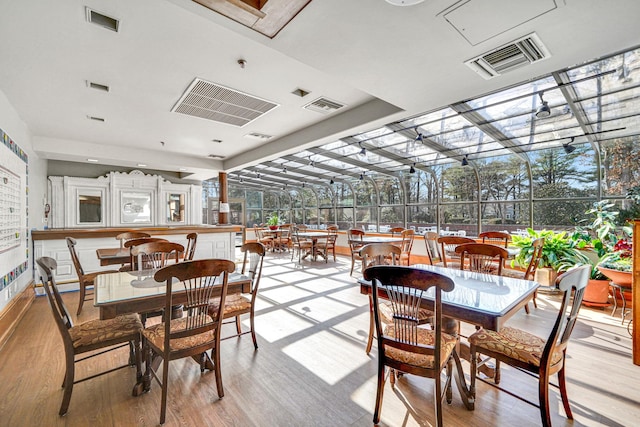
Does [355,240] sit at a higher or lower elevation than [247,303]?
higher

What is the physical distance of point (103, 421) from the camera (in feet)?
5.72

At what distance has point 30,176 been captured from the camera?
4777mm

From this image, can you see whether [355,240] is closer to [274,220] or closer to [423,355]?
[423,355]

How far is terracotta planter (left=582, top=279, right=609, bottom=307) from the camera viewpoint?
3742 millimetres

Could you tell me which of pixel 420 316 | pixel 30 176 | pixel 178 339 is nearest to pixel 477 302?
pixel 420 316

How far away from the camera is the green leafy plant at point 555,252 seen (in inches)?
164

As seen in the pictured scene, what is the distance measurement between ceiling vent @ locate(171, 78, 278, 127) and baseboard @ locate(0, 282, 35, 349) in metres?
3.04

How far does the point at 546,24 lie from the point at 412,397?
2.81 meters

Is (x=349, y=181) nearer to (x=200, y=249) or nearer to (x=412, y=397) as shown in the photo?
(x=200, y=249)

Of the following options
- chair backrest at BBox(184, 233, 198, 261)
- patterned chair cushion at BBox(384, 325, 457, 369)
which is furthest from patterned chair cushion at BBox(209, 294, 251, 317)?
chair backrest at BBox(184, 233, 198, 261)

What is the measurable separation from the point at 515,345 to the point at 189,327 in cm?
212

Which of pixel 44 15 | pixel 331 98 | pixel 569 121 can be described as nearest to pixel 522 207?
pixel 569 121

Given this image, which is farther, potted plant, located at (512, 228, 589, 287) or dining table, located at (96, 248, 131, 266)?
potted plant, located at (512, 228, 589, 287)

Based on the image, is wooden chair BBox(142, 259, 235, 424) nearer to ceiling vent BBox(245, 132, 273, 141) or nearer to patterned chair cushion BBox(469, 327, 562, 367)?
patterned chair cushion BBox(469, 327, 562, 367)
